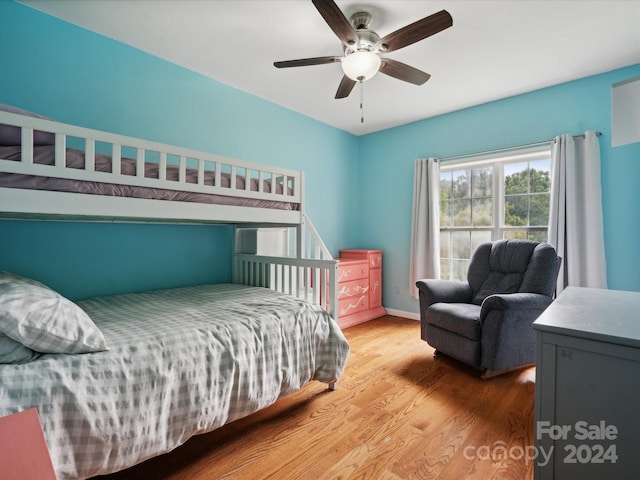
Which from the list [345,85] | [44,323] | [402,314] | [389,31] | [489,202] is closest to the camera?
[44,323]

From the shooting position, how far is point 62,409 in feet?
3.32

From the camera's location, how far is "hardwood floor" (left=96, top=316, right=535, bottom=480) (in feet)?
4.41

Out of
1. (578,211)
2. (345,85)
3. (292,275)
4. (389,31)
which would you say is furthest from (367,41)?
(578,211)

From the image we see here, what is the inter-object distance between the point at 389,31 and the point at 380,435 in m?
2.51

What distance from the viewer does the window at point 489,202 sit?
10.1ft

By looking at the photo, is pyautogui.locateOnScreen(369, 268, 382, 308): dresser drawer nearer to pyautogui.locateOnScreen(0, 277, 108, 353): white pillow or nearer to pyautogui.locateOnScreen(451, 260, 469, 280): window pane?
pyautogui.locateOnScreen(451, 260, 469, 280): window pane

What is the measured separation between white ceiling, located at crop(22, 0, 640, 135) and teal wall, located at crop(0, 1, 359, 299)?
0.14 meters

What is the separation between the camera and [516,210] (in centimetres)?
320

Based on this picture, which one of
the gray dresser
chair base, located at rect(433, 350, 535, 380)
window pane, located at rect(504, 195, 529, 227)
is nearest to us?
the gray dresser

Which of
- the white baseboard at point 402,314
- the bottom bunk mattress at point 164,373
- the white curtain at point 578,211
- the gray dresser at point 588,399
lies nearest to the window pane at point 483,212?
the white curtain at point 578,211

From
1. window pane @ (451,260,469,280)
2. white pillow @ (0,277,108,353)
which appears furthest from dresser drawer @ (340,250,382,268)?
white pillow @ (0,277,108,353)

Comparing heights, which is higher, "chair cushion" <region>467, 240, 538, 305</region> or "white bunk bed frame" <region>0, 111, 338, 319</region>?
"white bunk bed frame" <region>0, 111, 338, 319</region>

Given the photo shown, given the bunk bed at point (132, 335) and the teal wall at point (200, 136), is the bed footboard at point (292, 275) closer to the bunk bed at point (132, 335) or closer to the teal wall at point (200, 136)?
the bunk bed at point (132, 335)

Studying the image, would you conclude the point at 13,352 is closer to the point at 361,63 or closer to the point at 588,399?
the point at 588,399
